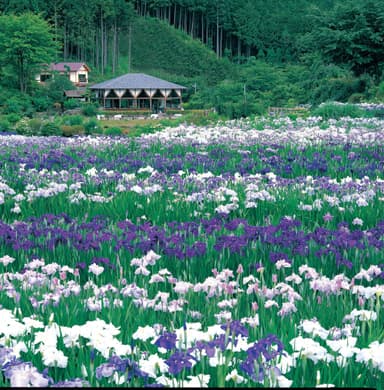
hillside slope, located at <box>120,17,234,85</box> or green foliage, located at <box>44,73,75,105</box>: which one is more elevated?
hillside slope, located at <box>120,17,234,85</box>

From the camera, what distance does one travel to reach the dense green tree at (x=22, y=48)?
220 ft

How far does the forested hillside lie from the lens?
129ft

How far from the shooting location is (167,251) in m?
5.31

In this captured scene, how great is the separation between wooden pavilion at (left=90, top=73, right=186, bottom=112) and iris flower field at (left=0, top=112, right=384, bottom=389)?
65327 mm

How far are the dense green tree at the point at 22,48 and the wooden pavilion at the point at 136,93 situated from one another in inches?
340

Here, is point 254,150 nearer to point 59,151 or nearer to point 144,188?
point 59,151

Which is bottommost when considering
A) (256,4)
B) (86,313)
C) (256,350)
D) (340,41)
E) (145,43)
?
(86,313)

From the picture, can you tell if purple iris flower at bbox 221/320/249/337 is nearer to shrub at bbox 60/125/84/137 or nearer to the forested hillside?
the forested hillside

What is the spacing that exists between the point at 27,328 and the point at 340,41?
3784 cm

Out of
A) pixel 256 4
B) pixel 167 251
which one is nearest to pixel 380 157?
pixel 167 251

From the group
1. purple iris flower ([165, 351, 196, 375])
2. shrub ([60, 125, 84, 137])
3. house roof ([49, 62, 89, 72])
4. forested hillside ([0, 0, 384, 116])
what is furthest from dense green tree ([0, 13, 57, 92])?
purple iris flower ([165, 351, 196, 375])

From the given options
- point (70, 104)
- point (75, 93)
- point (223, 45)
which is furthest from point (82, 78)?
point (223, 45)

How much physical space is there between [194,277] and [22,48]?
6682 centimetres

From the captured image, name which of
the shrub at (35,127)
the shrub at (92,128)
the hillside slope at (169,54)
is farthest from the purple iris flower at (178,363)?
the hillside slope at (169,54)
